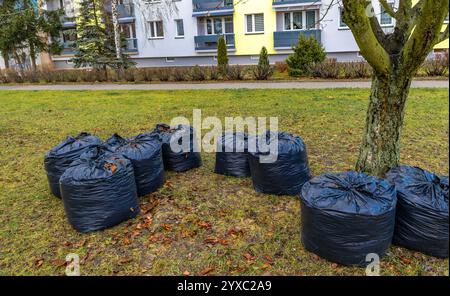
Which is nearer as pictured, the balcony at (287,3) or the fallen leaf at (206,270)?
the fallen leaf at (206,270)

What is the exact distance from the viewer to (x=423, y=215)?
2938 mm

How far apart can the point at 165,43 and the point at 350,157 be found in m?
22.6

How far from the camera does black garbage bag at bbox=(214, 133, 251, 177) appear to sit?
4.78 m

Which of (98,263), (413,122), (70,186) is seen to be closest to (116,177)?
(70,186)

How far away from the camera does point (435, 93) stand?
406 inches

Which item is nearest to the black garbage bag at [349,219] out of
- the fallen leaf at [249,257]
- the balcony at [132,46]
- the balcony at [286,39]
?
the fallen leaf at [249,257]

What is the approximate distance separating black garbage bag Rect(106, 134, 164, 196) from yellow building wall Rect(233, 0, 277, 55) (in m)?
20.2

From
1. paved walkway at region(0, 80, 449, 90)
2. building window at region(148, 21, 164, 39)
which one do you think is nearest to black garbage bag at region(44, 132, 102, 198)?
paved walkway at region(0, 80, 449, 90)

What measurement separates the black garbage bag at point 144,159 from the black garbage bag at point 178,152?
38cm

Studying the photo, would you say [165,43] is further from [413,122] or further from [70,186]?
[70,186]

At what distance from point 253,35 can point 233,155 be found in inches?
804

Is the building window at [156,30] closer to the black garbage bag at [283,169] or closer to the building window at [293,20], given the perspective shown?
the building window at [293,20]

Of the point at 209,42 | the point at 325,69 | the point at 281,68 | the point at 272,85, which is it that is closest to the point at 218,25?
the point at 209,42

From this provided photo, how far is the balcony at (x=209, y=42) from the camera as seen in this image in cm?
2414
